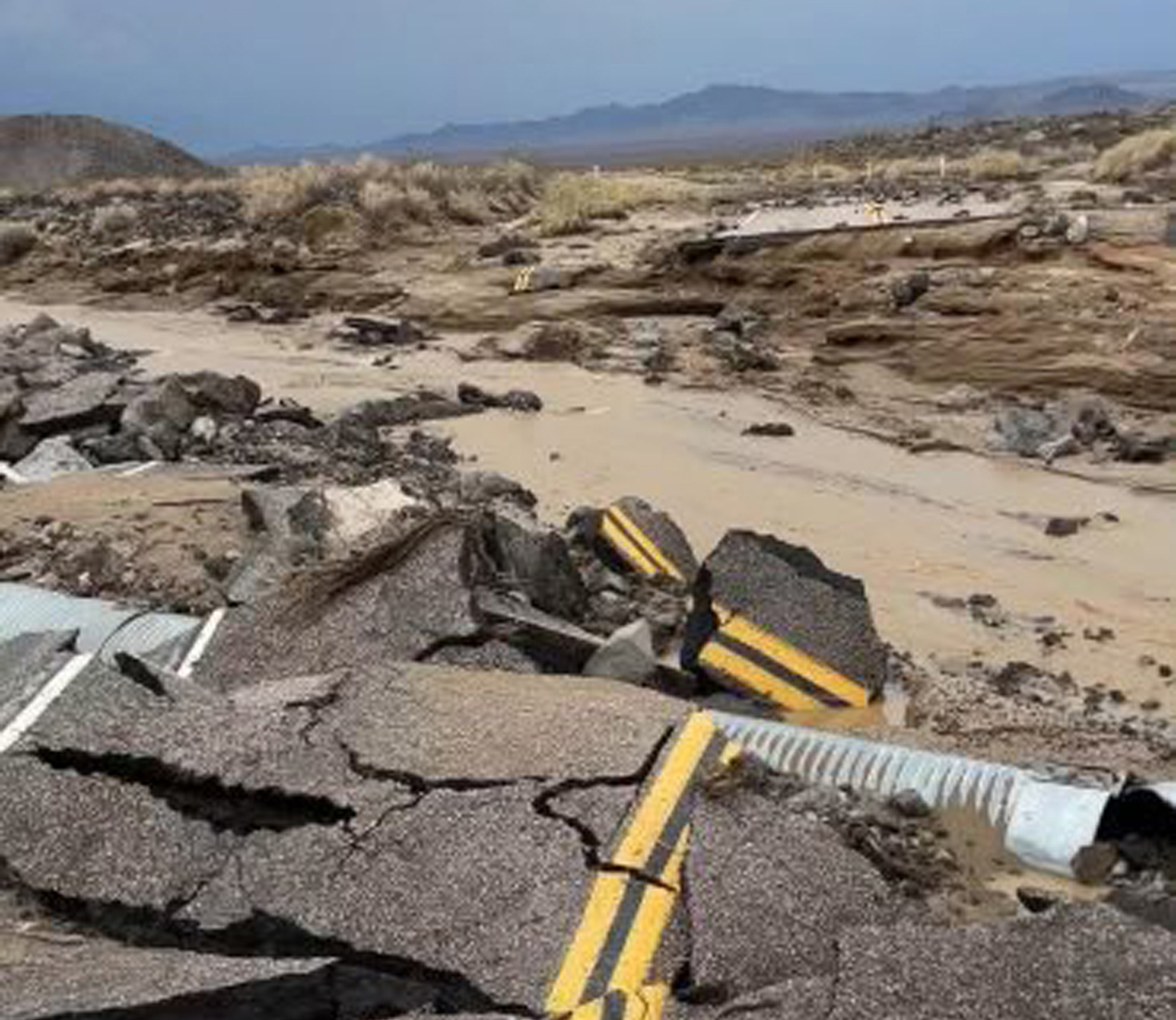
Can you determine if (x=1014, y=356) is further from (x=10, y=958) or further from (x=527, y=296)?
(x=10, y=958)

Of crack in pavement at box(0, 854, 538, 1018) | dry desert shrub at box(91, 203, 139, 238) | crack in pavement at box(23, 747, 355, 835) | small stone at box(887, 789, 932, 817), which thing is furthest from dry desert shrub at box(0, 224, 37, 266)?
small stone at box(887, 789, 932, 817)

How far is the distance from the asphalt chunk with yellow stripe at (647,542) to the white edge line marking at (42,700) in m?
2.66

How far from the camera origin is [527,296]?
15930mm

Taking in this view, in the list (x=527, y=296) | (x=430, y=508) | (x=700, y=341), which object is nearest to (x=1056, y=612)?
(x=430, y=508)

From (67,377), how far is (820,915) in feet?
30.8

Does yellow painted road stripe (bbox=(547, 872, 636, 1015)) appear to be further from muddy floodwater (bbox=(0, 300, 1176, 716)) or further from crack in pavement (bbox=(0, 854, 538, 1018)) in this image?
muddy floodwater (bbox=(0, 300, 1176, 716))

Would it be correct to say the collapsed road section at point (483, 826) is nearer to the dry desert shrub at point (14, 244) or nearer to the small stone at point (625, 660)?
the small stone at point (625, 660)

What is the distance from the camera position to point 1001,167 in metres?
24.6

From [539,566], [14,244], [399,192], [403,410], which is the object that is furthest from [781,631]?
[14,244]

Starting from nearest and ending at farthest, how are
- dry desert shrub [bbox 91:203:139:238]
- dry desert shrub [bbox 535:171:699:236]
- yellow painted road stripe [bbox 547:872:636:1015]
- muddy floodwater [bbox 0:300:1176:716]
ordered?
yellow painted road stripe [bbox 547:872:636:1015], muddy floodwater [bbox 0:300:1176:716], dry desert shrub [bbox 535:171:699:236], dry desert shrub [bbox 91:203:139:238]

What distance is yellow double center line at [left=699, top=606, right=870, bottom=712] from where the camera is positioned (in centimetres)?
557

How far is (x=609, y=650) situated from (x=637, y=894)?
184 centimetres

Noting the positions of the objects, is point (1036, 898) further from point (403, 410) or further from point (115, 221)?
point (115, 221)

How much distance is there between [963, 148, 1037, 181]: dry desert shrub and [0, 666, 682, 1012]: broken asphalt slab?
20.7 meters
